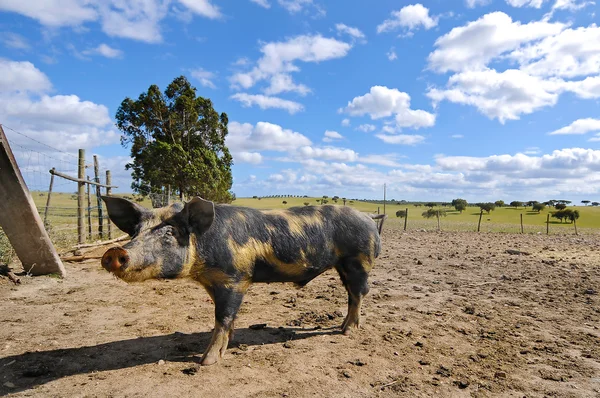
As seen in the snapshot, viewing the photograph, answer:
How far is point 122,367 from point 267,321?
2308 millimetres

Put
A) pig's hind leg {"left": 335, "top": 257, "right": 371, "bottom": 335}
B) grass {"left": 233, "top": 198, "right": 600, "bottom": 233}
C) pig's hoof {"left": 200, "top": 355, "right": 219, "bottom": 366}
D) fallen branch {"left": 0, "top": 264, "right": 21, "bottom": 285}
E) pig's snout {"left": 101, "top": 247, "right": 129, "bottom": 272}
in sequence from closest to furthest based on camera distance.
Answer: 1. pig's snout {"left": 101, "top": 247, "right": 129, "bottom": 272}
2. pig's hoof {"left": 200, "top": 355, "right": 219, "bottom": 366}
3. pig's hind leg {"left": 335, "top": 257, "right": 371, "bottom": 335}
4. fallen branch {"left": 0, "top": 264, "right": 21, "bottom": 285}
5. grass {"left": 233, "top": 198, "right": 600, "bottom": 233}

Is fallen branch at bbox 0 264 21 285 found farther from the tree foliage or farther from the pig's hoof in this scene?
the tree foliage

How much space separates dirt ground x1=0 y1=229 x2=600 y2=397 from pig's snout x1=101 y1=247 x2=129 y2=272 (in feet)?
4.13

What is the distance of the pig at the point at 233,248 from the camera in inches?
160

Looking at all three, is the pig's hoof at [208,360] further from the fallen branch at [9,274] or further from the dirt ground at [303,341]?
the fallen branch at [9,274]

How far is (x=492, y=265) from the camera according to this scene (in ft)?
38.9

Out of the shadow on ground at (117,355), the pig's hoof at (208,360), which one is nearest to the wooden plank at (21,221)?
the shadow on ground at (117,355)

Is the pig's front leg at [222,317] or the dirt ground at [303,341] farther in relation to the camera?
the pig's front leg at [222,317]

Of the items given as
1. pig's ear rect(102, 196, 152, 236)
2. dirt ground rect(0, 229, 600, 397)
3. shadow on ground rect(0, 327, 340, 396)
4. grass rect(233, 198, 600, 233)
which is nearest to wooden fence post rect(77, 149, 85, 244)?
dirt ground rect(0, 229, 600, 397)

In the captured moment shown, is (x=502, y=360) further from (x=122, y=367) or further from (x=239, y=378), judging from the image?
(x=122, y=367)

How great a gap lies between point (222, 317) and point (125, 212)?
5.42 feet

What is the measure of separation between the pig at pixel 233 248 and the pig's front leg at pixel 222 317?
11mm

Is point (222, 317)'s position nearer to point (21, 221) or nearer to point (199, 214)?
point (199, 214)

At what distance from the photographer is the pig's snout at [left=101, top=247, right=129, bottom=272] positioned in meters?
3.50
